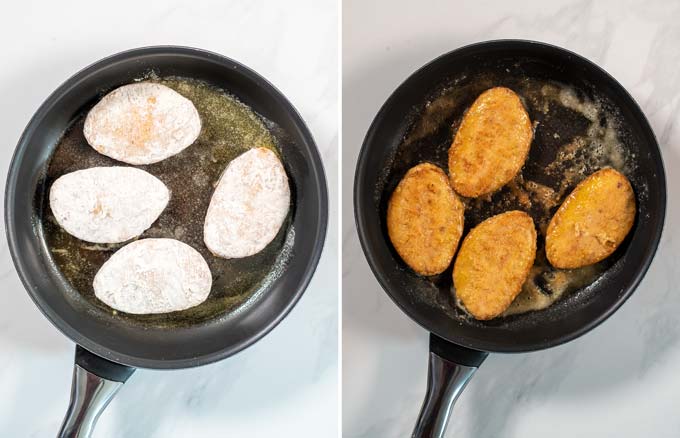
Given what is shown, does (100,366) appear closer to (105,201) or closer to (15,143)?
(105,201)

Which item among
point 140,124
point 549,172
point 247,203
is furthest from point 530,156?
point 140,124

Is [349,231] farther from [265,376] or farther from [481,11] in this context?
[481,11]

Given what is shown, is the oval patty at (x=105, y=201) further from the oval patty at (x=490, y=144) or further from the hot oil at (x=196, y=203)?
the oval patty at (x=490, y=144)

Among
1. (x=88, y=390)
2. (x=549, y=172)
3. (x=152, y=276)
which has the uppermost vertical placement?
(x=549, y=172)

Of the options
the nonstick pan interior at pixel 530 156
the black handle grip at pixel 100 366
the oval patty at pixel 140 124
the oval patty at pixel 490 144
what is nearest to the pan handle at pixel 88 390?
the black handle grip at pixel 100 366

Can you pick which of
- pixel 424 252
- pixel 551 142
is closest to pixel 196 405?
pixel 424 252

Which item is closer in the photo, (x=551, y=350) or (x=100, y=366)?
(x=100, y=366)
